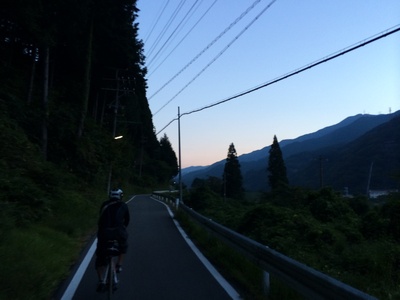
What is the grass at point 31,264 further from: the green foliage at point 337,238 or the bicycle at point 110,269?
the green foliage at point 337,238

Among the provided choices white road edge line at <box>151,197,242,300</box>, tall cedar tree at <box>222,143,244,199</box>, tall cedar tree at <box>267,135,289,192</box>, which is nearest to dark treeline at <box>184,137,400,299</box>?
white road edge line at <box>151,197,242,300</box>

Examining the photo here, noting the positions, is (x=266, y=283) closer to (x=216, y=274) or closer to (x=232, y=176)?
(x=216, y=274)

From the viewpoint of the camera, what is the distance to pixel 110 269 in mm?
6750

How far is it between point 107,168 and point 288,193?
16.0 metres

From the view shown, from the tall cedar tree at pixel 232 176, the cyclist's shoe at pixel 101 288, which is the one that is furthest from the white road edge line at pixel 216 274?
the tall cedar tree at pixel 232 176

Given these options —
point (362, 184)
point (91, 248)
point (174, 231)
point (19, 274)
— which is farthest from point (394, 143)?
point (19, 274)

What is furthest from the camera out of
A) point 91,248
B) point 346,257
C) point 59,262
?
point 91,248

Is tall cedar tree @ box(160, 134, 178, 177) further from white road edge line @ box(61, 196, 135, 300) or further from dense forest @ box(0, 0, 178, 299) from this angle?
white road edge line @ box(61, 196, 135, 300)

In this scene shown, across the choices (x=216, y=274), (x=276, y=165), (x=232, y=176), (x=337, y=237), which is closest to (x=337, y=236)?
(x=337, y=237)

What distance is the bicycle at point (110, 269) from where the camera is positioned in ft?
22.0

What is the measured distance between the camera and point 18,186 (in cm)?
1322

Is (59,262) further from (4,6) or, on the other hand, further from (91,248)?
(4,6)

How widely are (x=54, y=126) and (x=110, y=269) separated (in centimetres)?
2342

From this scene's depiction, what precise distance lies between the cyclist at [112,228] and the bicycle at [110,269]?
7cm
